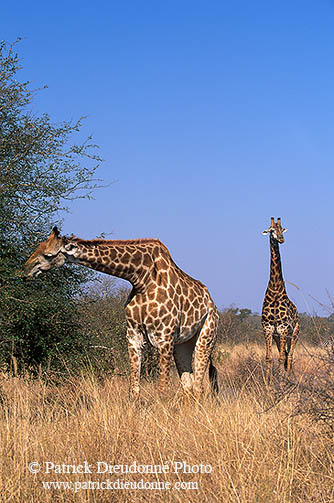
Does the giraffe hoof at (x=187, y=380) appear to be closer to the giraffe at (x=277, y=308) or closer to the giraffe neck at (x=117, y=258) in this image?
the giraffe neck at (x=117, y=258)

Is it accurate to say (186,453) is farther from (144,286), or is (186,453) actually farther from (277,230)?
(277,230)

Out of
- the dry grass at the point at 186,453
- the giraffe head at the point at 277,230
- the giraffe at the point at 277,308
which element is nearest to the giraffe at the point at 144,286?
the dry grass at the point at 186,453

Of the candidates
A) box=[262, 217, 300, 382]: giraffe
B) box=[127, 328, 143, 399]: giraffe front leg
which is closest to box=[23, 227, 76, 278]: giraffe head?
box=[127, 328, 143, 399]: giraffe front leg

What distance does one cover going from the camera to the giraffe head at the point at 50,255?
6.82 meters

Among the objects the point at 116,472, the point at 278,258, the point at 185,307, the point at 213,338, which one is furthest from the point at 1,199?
the point at 278,258

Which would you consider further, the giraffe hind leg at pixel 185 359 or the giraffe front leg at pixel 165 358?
the giraffe hind leg at pixel 185 359

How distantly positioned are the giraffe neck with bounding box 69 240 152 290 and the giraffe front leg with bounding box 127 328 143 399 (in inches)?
22.2

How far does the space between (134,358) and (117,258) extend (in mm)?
1164

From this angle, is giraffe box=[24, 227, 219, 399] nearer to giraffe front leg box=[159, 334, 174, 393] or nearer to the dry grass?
giraffe front leg box=[159, 334, 174, 393]

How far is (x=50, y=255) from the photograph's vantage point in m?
6.84

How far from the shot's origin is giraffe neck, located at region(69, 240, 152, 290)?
23.1 feet

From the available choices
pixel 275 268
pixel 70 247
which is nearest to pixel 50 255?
pixel 70 247

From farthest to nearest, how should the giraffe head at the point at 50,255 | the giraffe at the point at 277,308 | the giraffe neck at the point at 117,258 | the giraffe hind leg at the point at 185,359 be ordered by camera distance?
the giraffe at the point at 277,308
the giraffe hind leg at the point at 185,359
the giraffe neck at the point at 117,258
the giraffe head at the point at 50,255

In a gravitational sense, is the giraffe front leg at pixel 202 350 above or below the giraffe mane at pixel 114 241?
below
